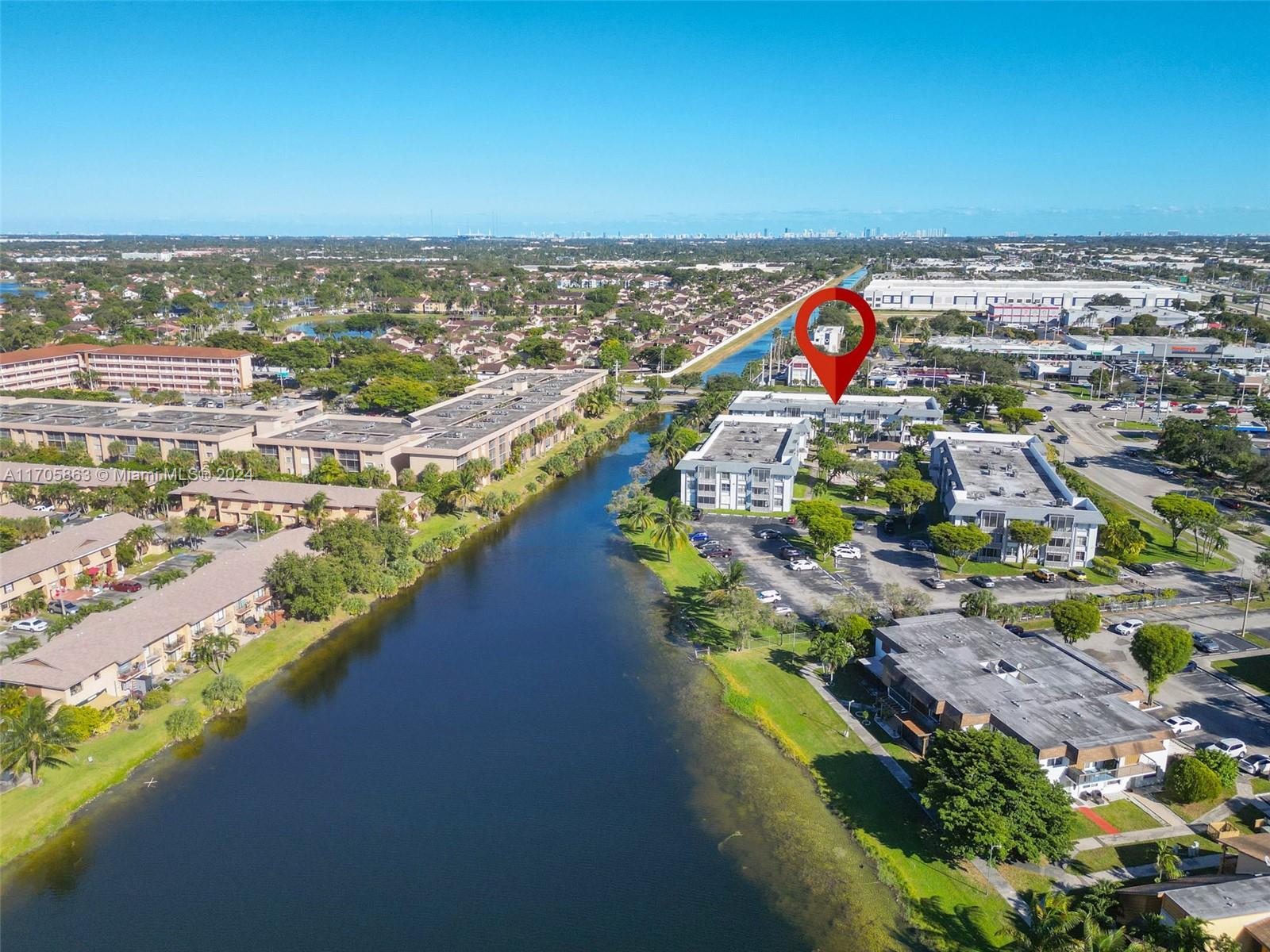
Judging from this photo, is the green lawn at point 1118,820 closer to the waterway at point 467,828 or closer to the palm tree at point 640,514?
the waterway at point 467,828

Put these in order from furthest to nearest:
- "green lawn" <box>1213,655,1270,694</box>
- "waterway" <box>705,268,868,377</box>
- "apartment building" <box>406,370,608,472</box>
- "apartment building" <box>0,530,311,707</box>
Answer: "waterway" <box>705,268,868,377</box> < "apartment building" <box>406,370,608,472</box> < "green lawn" <box>1213,655,1270,694</box> < "apartment building" <box>0,530,311,707</box>

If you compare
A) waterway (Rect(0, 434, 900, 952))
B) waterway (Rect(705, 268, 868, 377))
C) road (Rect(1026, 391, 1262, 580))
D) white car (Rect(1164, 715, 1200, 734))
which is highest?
waterway (Rect(705, 268, 868, 377))

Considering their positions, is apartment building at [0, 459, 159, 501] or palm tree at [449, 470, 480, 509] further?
palm tree at [449, 470, 480, 509]

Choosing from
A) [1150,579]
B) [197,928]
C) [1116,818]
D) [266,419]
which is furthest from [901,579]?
[266,419]

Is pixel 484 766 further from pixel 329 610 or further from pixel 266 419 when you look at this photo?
pixel 266 419

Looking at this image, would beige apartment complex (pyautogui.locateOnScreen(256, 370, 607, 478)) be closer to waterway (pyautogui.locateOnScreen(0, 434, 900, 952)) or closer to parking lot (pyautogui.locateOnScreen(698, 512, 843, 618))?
parking lot (pyautogui.locateOnScreen(698, 512, 843, 618))

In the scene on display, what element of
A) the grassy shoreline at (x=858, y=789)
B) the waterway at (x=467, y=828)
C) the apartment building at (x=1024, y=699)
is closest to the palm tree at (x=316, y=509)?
the waterway at (x=467, y=828)


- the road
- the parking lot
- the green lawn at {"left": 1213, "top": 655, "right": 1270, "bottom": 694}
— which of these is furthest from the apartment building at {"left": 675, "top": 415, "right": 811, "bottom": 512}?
the green lawn at {"left": 1213, "top": 655, "right": 1270, "bottom": 694}
